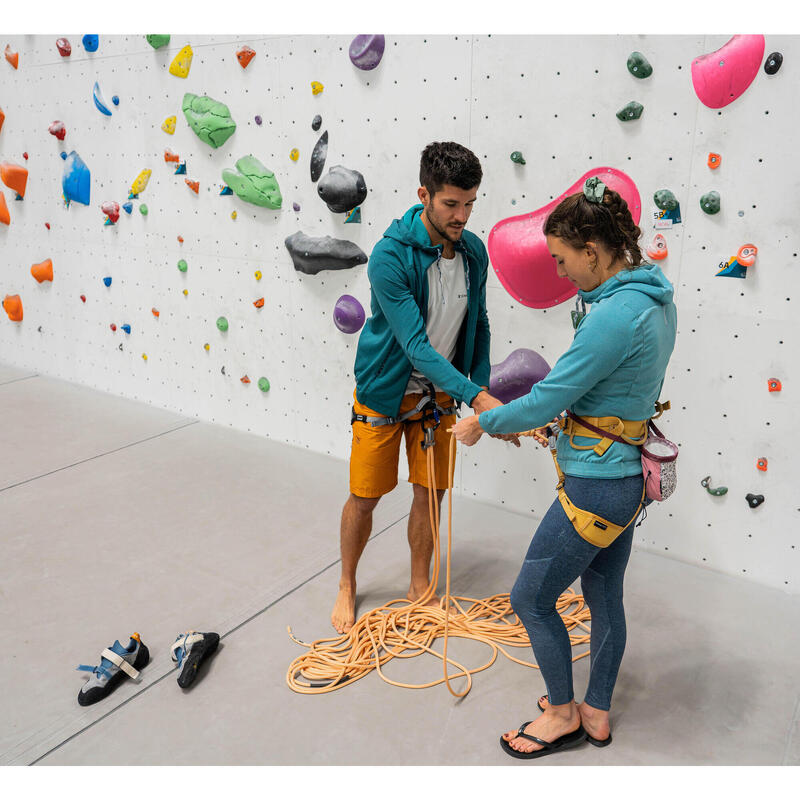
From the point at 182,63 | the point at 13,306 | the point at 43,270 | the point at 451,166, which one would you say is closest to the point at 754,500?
the point at 451,166

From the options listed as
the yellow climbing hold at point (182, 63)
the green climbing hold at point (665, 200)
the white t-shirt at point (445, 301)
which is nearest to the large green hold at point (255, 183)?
the yellow climbing hold at point (182, 63)

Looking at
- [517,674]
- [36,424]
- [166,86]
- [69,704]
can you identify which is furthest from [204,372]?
[517,674]

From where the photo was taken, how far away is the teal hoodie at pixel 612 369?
1589 millimetres

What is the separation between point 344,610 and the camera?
8.31 feet

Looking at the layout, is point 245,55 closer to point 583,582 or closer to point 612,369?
point 612,369

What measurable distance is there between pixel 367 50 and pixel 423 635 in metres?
2.24

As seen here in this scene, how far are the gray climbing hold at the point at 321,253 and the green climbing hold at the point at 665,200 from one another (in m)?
1.29

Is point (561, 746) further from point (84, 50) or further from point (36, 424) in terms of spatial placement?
point (84, 50)

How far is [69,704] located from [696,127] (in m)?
2.55

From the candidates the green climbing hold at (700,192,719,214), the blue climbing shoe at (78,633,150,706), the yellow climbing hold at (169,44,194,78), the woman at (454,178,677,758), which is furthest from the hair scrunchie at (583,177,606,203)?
the yellow climbing hold at (169,44,194,78)

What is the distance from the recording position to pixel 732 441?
272cm

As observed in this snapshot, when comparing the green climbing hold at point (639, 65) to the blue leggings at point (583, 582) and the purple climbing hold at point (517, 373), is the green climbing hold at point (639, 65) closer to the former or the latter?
the purple climbing hold at point (517, 373)

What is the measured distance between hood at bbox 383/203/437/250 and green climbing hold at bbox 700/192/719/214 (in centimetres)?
98

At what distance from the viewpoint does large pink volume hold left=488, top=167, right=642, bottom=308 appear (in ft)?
9.45
